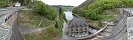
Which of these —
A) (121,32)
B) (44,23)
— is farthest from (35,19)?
(121,32)

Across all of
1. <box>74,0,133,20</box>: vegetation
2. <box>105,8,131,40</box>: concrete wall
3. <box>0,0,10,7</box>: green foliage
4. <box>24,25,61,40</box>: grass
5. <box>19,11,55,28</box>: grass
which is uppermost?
<box>105,8,131,40</box>: concrete wall

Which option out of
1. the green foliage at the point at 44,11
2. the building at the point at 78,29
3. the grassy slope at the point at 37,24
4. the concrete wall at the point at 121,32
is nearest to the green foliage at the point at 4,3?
the grassy slope at the point at 37,24

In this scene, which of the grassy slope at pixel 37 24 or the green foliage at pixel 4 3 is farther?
the green foliage at pixel 4 3

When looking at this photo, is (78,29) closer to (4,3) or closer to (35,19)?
(35,19)

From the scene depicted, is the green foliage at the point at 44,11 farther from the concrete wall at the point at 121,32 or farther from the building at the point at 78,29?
the concrete wall at the point at 121,32

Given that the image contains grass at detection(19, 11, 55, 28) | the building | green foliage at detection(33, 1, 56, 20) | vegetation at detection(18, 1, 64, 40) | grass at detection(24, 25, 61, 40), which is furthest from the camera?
green foliage at detection(33, 1, 56, 20)

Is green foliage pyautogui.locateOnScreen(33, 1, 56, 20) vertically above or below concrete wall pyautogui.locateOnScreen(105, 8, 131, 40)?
below

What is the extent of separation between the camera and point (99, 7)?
53562mm

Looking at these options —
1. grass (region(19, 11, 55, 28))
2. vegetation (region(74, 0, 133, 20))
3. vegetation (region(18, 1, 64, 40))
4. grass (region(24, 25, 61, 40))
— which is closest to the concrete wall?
grass (region(24, 25, 61, 40))

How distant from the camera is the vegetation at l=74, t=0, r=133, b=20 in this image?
169 feet

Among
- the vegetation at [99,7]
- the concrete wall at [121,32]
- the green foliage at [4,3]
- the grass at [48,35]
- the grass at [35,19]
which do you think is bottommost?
the vegetation at [99,7]

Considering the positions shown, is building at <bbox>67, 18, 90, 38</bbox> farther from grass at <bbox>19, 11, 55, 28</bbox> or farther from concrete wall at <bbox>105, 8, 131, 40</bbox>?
concrete wall at <bbox>105, 8, 131, 40</bbox>

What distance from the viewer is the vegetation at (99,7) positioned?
169 feet

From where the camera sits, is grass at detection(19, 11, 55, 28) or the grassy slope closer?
the grassy slope
